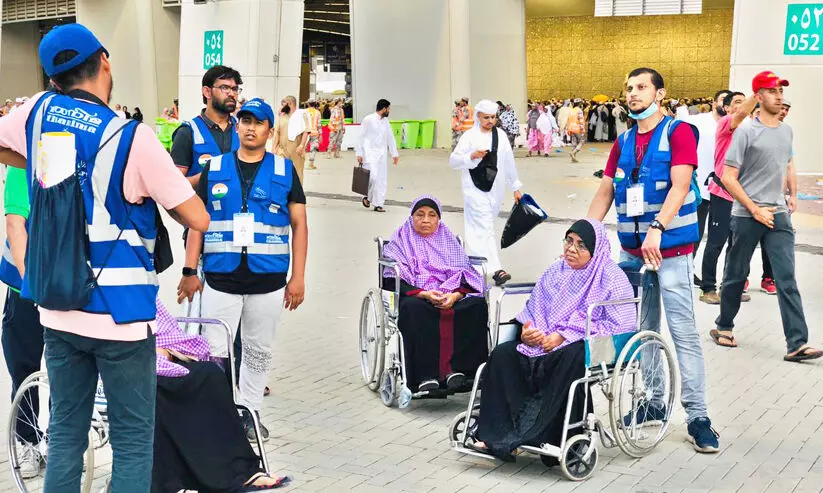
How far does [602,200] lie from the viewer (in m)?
5.85

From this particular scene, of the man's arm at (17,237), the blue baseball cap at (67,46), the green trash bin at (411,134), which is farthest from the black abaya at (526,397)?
the green trash bin at (411,134)

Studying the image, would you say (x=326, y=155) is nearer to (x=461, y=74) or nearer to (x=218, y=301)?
(x=461, y=74)

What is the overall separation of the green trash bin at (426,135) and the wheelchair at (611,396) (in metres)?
26.5

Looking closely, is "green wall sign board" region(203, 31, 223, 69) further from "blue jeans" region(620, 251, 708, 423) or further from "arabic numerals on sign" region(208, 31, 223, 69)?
"blue jeans" region(620, 251, 708, 423)

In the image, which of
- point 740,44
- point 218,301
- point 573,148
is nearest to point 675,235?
point 218,301

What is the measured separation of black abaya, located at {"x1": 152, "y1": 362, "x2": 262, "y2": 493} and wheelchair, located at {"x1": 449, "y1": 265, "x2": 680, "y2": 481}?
3.74 ft

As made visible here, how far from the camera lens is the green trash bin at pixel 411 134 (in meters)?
31.8

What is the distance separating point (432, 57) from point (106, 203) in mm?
29050

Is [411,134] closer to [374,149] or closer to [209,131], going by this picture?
[374,149]

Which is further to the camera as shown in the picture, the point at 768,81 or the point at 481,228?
the point at 481,228

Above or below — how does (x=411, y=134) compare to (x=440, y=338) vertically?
above

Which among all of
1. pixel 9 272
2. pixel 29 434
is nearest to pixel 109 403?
pixel 9 272

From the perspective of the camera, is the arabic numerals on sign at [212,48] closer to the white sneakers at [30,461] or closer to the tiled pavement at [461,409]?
the tiled pavement at [461,409]

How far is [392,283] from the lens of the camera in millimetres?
6543
